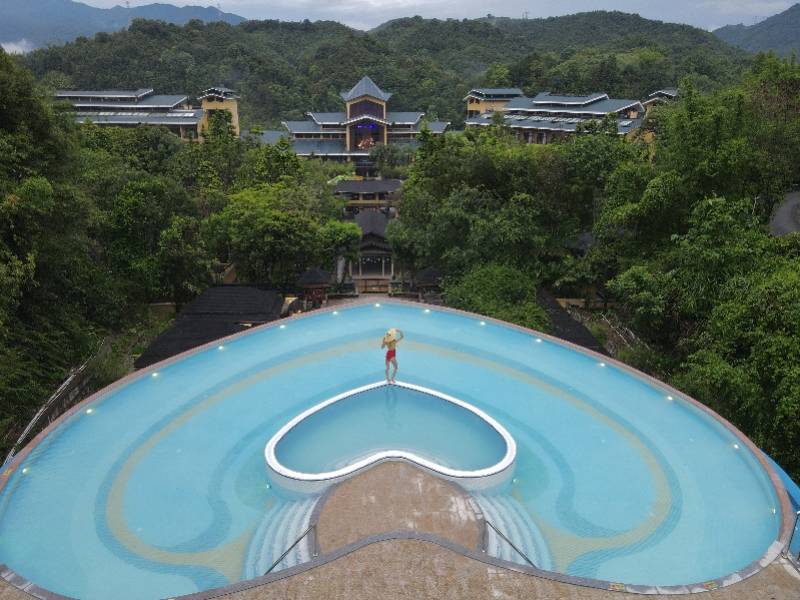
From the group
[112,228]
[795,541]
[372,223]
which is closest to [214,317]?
[112,228]

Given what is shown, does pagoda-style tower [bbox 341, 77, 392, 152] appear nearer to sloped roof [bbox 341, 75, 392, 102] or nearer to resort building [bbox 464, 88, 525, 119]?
sloped roof [bbox 341, 75, 392, 102]

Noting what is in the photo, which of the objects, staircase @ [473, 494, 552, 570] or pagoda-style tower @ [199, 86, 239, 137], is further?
pagoda-style tower @ [199, 86, 239, 137]

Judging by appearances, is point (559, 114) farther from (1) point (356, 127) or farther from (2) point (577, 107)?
(1) point (356, 127)

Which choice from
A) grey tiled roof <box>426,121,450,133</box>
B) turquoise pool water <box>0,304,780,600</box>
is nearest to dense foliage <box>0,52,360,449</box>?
turquoise pool water <box>0,304,780,600</box>

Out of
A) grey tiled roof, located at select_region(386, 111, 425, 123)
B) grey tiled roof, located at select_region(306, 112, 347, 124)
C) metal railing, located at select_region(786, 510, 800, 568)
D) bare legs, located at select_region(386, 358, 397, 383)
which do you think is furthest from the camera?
grey tiled roof, located at select_region(386, 111, 425, 123)

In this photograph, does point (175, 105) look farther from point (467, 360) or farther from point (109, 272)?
point (467, 360)

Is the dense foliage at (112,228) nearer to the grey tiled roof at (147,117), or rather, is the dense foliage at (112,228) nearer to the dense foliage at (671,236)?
the dense foliage at (671,236)

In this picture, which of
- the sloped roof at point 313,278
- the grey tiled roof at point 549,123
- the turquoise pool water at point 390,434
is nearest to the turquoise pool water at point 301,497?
the turquoise pool water at point 390,434
